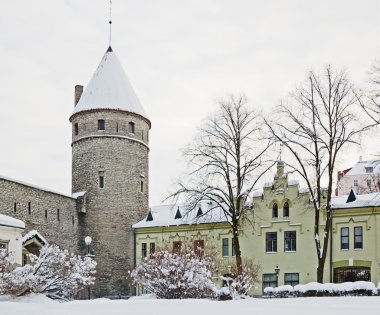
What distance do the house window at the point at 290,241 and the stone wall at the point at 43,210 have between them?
45.7 feet

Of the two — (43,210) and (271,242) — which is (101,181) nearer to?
(43,210)

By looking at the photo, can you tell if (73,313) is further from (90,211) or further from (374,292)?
(90,211)

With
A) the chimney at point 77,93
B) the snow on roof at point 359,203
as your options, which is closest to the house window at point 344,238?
the snow on roof at point 359,203

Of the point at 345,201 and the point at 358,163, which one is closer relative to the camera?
the point at 345,201

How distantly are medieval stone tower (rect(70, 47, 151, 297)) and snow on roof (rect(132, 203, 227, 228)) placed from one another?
1029 mm

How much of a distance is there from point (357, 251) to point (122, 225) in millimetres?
16383

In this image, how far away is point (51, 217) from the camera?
126 feet

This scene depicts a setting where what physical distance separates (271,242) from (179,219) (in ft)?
25.7

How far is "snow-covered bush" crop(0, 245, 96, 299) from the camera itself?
20.5m

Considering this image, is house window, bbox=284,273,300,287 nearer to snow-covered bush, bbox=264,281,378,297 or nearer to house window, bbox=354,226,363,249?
house window, bbox=354,226,363,249

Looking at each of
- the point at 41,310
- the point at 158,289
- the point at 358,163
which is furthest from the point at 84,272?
the point at 358,163

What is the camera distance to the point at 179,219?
1747 inches

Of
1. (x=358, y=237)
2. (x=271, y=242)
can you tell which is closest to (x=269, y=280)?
(x=271, y=242)

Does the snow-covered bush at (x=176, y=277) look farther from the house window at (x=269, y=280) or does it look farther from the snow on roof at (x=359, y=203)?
the snow on roof at (x=359, y=203)
